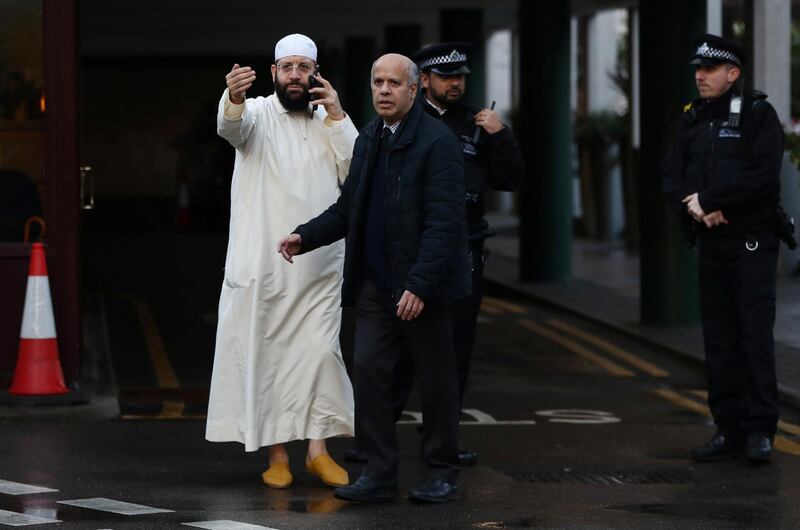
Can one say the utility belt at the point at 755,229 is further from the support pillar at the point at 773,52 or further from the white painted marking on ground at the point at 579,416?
the support pillar at the point at 773,52

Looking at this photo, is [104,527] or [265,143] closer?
[104,527]

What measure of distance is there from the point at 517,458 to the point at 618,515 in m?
1.44

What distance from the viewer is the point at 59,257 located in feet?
33.6

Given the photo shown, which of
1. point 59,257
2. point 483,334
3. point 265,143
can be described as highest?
point 265,143

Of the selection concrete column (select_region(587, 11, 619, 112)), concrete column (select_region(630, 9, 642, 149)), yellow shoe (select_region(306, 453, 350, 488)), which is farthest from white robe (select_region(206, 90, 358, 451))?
concrete column (select_region(587, 11, 619, 112))

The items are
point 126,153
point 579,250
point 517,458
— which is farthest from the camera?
point 126,153

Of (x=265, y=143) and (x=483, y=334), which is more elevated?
(x=265, y=143)

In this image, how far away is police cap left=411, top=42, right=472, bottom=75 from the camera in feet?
26.7

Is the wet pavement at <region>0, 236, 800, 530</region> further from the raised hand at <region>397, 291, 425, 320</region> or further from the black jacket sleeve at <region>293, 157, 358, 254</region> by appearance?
the black jacket sleeve at <region>293, 157, 358, 254</region>

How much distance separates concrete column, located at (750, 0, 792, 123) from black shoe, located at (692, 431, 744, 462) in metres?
9.10

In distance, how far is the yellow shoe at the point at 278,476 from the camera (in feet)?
24.6

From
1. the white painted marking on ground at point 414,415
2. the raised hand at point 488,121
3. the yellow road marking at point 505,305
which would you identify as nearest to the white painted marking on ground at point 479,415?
the white painted marking on ground at point 414,415

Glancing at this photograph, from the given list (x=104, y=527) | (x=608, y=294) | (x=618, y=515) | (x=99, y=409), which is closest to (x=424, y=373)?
(x=618, y=515)

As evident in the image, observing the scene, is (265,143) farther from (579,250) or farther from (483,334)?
(579,250)
